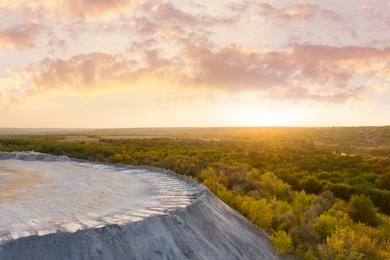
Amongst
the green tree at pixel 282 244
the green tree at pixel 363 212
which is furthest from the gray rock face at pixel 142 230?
the green tree at pixel 363 212

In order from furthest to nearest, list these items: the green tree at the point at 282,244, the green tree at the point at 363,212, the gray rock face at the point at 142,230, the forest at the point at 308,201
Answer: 1. the green tree at the point at 363,212
2. the forest at the point at 308,201
3. the green tree at the point at 282,244
4. the gray rock face at the point at 142,230

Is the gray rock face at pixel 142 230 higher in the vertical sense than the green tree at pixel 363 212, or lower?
higher

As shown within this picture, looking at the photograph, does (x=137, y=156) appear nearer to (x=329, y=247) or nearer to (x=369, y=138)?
(x=329, y=247)

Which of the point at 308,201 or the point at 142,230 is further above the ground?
the point at 142,230

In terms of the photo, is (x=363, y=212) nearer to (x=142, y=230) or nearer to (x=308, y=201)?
(x=308, y=201)

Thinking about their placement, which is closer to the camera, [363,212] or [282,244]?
[282,244]

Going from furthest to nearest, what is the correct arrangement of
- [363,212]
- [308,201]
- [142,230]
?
1. [308,201]
2. [363,212]
3. [142,230]

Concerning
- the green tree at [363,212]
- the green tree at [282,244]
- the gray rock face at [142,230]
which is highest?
the gray rock face at [142,230]

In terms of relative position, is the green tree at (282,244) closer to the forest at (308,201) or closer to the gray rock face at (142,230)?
the forest at (308,201)

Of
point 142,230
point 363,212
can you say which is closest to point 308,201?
point 363,212
